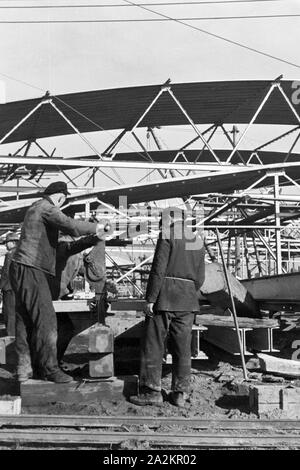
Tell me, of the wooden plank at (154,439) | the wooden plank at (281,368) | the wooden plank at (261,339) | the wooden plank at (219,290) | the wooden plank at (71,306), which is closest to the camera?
the wooden plank at (154,439)

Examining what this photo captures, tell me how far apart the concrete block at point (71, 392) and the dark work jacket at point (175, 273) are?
0.86 meters

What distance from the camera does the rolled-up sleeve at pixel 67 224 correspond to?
18.8 feet

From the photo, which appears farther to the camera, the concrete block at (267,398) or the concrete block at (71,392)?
the concrete block at (71,392)

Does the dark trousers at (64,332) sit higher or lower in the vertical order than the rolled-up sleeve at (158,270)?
lower

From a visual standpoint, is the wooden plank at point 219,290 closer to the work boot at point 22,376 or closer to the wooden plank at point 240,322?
the wooden plank at point 240,322

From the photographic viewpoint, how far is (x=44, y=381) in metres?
5.64

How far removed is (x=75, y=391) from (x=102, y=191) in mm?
5471

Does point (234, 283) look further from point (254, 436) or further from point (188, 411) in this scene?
point (254, 436)

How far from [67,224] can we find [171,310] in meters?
1.28

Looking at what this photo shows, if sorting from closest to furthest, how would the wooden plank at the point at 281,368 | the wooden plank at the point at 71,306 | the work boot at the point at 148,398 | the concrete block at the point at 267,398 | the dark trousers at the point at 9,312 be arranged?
the concrete block at the point at 267,398
the work boot at the point at 148,398
the wooden plank at the point at 281,368
the wooden plank at the point at 71,306
the dark trousers at the point at 9,312

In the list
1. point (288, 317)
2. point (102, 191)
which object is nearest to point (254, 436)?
point (288, 317)

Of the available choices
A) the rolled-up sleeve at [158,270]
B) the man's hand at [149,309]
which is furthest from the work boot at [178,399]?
the rolled-up sleeve at [158,270]

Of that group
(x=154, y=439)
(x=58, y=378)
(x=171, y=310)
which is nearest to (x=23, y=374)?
(x=58, y=378)

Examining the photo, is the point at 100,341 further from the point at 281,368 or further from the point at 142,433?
the point at 281,368
